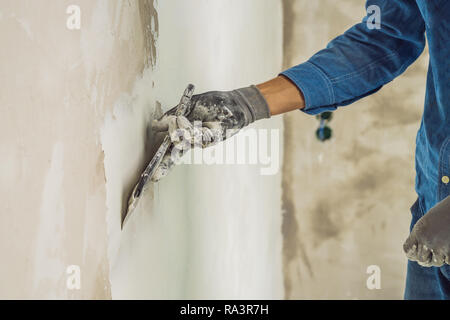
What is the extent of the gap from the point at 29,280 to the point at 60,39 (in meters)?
0.36

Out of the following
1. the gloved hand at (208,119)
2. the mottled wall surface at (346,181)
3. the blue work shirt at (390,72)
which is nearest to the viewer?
the gloved hand at (208,119)

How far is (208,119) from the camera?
3.92 ft

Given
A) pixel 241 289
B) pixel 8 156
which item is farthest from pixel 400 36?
pixel 241 289

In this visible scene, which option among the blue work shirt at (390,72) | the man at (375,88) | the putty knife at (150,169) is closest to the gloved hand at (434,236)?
the man at (375,88)

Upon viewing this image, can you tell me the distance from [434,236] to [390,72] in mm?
613

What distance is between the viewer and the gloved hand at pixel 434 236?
3.23ft

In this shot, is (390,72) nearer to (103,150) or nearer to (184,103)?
(184,103)

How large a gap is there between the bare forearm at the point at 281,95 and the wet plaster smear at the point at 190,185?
26 cm

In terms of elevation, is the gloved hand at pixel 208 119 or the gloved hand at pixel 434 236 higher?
the gloved hand at pixel 208 119

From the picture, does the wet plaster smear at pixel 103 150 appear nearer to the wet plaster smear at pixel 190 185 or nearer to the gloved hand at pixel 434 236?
the wet plaster smear at pixel 190 185

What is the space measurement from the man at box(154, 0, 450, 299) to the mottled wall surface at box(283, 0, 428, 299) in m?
1.42

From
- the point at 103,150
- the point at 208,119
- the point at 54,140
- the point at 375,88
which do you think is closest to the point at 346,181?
the point at 375,88
